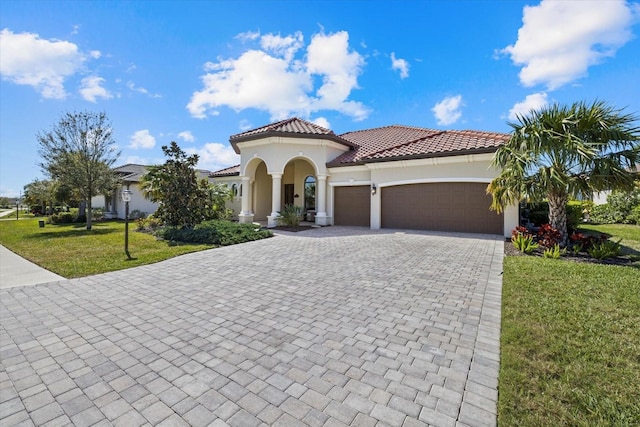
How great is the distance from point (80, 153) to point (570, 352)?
2385 cm

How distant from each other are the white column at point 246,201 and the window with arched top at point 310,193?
4151 millimetres

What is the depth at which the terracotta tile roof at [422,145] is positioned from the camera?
12.6 m

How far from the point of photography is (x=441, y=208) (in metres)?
13.9

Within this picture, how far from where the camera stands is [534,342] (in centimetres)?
351

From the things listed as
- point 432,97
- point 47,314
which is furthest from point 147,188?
point 432,97

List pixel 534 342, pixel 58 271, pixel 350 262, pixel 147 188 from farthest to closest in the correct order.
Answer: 1. pixel 147 188
2. pixel 350 262
3. pixel 58 271
4. pixel 534 342

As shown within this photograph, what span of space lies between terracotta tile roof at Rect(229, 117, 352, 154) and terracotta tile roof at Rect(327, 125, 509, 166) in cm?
178

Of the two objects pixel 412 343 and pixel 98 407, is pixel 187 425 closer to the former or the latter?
pixel 98 407

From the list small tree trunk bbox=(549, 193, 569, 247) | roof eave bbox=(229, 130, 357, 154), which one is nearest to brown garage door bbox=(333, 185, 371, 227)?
roof eave bbox=(229, 130, 357, 154)

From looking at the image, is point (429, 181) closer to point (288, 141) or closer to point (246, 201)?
point (288, 141)

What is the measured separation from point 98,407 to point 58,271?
22.2 feet

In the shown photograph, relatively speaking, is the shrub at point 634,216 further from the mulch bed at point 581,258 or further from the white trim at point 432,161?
the mulch bed at point 581,258

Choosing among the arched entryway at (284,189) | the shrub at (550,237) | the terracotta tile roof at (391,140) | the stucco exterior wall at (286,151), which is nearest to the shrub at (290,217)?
the arched entryway at (284,189)

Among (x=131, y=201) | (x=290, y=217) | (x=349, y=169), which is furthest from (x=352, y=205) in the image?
(x=131, y=201)
